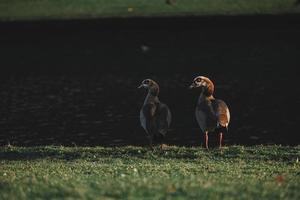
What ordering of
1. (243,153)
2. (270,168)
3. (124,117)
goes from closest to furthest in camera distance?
1. (270,168)
2. (243,153)
3. (124,117)

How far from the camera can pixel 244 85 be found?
36.2m

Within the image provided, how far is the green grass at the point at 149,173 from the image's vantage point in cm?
1145

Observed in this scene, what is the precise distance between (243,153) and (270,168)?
1970 mm

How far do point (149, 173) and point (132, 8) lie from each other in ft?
152

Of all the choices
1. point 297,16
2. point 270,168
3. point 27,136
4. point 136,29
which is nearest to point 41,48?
point 136,29

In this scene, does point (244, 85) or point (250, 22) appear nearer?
point (244, 85)

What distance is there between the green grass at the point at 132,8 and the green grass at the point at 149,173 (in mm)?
39607

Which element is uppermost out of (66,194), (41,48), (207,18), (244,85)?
(207,18)

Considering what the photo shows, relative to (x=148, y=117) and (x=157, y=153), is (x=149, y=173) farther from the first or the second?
(x=148, y=117)

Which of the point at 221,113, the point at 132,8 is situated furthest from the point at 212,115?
the point at 132,8

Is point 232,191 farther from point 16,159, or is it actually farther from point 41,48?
point 41,48

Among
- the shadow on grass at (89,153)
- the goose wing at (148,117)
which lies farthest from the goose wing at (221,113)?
the goose wing at (148,117)

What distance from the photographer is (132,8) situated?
2373 inches

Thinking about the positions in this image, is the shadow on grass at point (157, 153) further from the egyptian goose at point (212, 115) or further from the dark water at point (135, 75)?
the dark water at point (135, 75)
